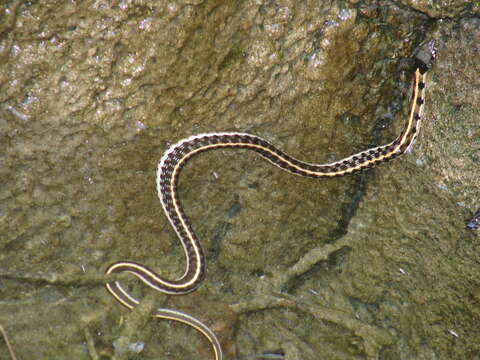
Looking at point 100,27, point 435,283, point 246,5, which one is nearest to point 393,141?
point 435,283

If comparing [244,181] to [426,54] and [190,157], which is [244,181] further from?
[426,54]

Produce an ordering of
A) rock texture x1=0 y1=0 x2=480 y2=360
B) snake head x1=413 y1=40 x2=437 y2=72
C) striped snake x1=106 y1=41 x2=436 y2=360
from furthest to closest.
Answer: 1. striped snake x1=106 y1=41 x2=436 y2=360
2. snake head x1=413 y1=40 x2=437 y2=72
3. rock texture x1=0 y1=0 x2=480 y2=360

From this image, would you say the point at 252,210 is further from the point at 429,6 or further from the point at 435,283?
the point at 429,6

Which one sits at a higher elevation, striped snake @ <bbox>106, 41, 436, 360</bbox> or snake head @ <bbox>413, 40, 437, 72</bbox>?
snake head @ <bbox>413, 40, 437, 72</bbox>

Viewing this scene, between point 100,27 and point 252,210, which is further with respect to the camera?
point 252,210

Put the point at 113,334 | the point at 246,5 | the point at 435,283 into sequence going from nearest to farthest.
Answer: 1. the point at 246,5
2. the point at 113,334
3. the point at 435,283

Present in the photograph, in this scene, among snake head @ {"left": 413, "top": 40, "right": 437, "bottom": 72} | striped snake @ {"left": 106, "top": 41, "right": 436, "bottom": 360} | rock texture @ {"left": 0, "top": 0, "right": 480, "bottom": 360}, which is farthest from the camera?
striped snake @ {"left": 106, "top": 41, "right": 436, "bottom": 360}

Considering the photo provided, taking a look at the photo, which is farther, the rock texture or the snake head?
the snake head

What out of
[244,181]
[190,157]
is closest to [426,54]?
[244,181]

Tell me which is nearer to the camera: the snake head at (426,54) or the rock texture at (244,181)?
the rock texture at (244,181)
